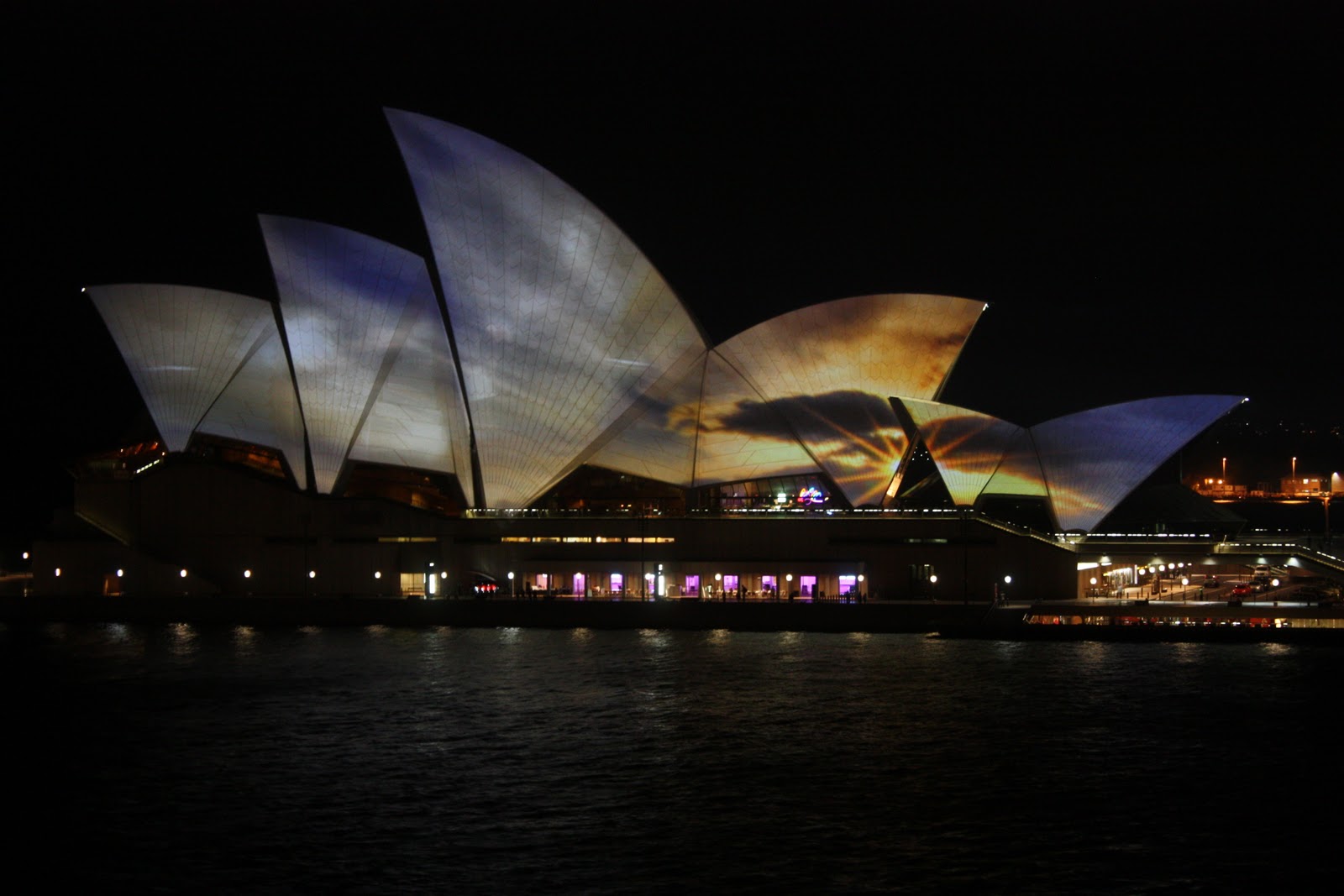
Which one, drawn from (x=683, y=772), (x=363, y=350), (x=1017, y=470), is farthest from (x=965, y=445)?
(x=683, y=772)

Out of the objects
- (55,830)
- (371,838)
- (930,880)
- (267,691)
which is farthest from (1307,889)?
(267,691)

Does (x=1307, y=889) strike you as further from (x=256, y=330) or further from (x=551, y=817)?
(x=256, y=330)

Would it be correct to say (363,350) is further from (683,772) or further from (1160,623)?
(683,772)

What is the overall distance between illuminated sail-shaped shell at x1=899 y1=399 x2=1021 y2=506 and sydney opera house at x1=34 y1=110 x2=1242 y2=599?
0.08 metres

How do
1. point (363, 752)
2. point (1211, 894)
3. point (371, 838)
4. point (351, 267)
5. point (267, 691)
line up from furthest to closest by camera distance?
point (351, 267) → point (267, 691) → point (363, 752) → point (371, 838) → point (1211, 894)

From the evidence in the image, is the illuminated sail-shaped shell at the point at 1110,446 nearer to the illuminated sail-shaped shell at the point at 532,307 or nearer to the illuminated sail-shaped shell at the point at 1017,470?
the illuminated sail-shaped shell at the point at 1017,470

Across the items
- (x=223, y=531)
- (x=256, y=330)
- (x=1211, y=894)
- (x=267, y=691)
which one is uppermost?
(x=256, y=330)

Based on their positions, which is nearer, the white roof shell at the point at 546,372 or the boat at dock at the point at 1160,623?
the boat at dock at the point at 1160,623

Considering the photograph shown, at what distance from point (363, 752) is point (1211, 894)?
42.6ft

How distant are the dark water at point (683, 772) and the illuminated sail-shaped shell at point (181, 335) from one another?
14070mm

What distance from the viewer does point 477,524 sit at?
45562mm

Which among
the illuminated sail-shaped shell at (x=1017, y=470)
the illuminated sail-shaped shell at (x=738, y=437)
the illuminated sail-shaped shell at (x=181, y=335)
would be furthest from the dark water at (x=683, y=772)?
the illuminated sail-shaped shell at (x=181, y=335)

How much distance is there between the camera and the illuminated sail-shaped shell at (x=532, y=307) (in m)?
39.0

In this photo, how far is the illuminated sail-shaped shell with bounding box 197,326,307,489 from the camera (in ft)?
151
